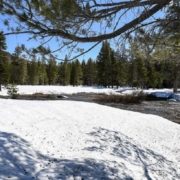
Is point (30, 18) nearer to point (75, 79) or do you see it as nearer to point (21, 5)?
point (21, 5)

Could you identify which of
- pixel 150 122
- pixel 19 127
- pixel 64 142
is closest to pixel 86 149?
pixel 64 142

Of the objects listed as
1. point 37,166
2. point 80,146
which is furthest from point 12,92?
point 37,166

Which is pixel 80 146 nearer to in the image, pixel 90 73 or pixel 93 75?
pixel 93 75

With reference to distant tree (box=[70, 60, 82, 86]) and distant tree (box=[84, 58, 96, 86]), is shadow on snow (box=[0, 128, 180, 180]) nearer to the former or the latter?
distant tree (box=[70, 60, 82, 86])

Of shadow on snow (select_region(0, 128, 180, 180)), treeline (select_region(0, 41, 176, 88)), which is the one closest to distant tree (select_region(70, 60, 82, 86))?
treeline (select_region(0, 41, 176, 88))

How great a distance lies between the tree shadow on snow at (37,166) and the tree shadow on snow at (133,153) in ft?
3.65

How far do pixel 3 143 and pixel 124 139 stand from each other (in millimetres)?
4426

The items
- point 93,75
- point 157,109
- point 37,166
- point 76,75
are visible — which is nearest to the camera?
point 37,166

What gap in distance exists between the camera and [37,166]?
20.2 ft

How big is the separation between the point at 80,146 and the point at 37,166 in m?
2.39

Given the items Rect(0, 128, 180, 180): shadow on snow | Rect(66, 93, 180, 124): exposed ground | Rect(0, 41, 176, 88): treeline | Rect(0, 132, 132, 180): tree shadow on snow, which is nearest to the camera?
Rect(0, 132, 132, 180): tree shadow on snow

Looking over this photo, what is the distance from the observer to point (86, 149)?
8266 millimetres

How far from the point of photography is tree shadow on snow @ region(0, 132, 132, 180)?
5.73 m

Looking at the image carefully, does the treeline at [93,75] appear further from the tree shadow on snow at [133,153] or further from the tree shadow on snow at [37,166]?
the tree shadow on snow at [37,166]
